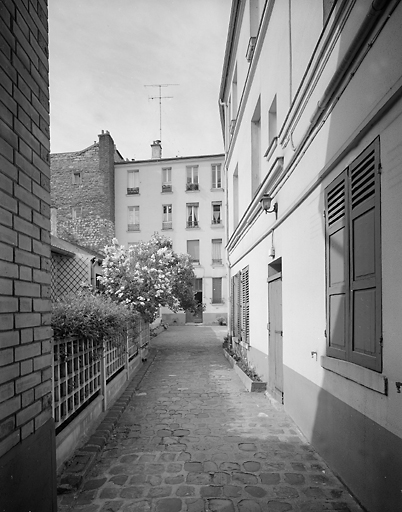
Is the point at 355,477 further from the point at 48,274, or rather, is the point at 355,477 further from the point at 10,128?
the point at 10,128

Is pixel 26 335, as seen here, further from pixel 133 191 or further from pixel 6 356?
pixel 133 191

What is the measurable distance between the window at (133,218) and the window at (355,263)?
2402 cm

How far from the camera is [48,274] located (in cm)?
267

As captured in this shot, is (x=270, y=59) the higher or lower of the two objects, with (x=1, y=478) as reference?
higher

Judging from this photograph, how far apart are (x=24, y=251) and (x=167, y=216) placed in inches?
990

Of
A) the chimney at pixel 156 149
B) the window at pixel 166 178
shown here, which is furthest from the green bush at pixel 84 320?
the chimney at pixel 156 149

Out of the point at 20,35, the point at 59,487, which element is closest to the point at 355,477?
→ the point at 59,487

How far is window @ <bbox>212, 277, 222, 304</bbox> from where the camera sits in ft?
86.6

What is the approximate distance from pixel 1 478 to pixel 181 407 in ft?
14.1

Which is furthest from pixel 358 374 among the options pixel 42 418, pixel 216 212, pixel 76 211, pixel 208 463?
pixel 76 211

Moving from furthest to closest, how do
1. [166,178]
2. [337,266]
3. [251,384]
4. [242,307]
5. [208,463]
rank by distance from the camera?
1. [166,178]
2. [242,307]
3. [251,384]
4. [208,463]
5. [337,266]

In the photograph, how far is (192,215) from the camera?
27109mm

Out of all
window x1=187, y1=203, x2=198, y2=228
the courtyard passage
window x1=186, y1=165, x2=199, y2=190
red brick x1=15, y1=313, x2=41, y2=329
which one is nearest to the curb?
the courtyard passage

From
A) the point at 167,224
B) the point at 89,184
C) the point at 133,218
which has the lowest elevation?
the point at 167,224
